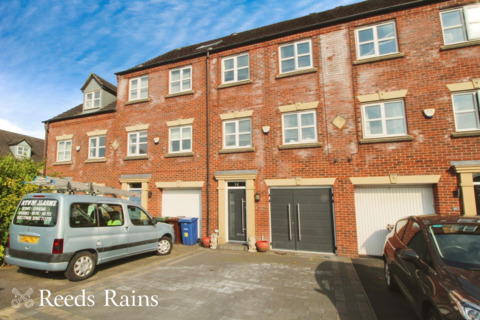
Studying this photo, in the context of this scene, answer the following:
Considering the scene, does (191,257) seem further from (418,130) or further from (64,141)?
(64,141)

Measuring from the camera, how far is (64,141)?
1557cm

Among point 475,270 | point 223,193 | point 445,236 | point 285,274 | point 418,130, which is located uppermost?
point 418,130

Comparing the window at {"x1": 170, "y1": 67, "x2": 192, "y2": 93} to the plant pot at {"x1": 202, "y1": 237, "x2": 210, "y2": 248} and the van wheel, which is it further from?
the van wheel

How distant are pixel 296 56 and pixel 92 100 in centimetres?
1219

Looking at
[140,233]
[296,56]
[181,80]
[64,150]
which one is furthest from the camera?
[64,150]

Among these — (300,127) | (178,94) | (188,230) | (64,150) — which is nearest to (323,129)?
(300,127)

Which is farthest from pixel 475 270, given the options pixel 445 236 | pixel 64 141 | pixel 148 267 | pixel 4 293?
pixel 64 141

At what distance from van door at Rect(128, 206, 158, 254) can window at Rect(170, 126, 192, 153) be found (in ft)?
14.3

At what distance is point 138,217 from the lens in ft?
27.2

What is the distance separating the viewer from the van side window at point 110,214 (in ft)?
23.3

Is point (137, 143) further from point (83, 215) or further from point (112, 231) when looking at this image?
point (83, 215)

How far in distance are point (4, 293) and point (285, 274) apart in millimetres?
6324

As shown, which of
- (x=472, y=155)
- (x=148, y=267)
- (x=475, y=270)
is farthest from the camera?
(x=472, y=155)

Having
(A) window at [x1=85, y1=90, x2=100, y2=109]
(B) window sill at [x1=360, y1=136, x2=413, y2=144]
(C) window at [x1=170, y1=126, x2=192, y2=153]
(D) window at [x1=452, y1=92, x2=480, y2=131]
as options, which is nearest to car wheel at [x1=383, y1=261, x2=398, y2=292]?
(B) window sill at [x1=360, y1=136, x2=413, y2=144]
